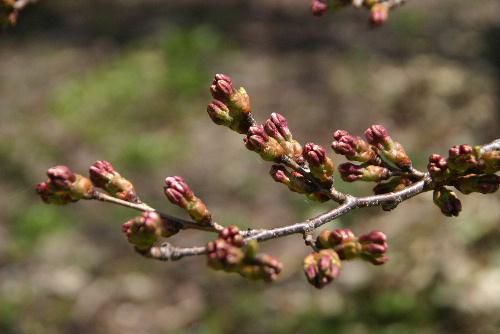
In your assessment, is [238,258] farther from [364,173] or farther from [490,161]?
[490,161]

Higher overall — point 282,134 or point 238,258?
point 282,134

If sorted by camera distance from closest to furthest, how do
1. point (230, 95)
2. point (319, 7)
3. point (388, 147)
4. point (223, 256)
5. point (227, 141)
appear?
point (223, 256)
point (230, 95)
point (388, 147)
point (319, 7)
point (227, 141)

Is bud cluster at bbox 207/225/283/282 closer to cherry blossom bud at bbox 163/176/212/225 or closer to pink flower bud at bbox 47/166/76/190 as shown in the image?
cherry blossom bud at bbox 163/176/212/225

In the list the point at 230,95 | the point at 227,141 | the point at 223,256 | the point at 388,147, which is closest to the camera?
the point at 223,256

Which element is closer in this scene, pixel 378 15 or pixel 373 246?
pixel 373 246

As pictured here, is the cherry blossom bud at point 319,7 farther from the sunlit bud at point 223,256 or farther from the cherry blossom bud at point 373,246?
the sunlit bud at point 223,256

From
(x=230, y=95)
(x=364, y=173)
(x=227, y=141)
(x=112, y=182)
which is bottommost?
(x=227, y=141)

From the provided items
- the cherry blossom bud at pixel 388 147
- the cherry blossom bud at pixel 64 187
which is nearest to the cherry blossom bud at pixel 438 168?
the cherry blossom bud at pixel 388 147

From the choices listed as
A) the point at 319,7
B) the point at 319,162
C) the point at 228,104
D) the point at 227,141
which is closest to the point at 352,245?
the point at 319,162
